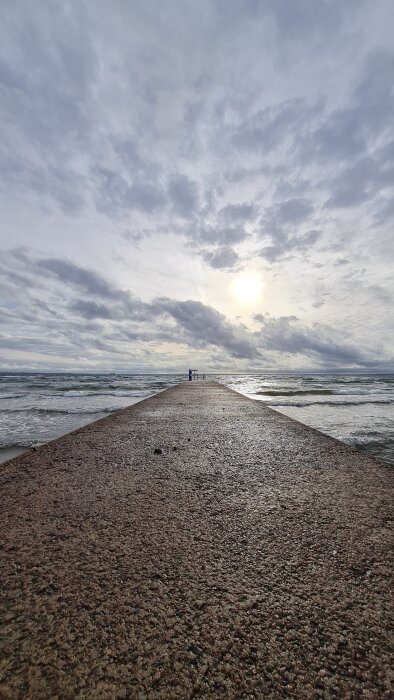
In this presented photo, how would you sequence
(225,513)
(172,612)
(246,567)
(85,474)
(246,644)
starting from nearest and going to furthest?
(246,644)
(172,612)
(246,567)
(225,513)
(85,474)

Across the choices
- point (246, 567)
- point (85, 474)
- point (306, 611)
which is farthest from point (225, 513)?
point (85, 474)

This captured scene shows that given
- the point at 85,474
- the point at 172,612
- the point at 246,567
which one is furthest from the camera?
the point at 85,474

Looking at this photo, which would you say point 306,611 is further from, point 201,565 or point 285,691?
point 201,565

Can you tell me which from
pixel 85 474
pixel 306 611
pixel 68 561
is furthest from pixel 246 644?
pixel 85 474

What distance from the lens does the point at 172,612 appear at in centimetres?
140

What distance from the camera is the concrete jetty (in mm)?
1121

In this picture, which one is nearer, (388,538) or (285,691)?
(285,691)

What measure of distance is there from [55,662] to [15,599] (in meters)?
0.45

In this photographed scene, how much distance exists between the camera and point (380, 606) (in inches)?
56.7

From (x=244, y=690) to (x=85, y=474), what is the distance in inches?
102

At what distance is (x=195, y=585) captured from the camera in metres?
1.57

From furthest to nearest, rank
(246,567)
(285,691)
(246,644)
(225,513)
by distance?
1. (225,513)
2. (246,567)
3. (246,644)
4. (285,691)

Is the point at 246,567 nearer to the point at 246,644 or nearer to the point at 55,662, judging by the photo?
the point at 246,644

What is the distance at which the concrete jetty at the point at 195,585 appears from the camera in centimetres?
112
